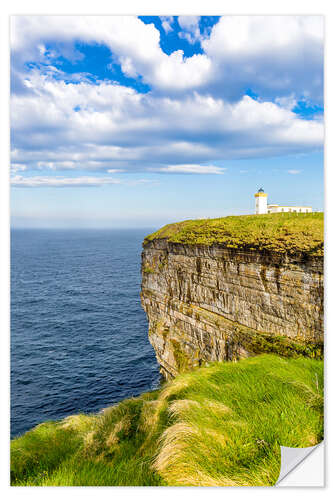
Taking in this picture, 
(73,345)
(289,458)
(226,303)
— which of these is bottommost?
(73,345)

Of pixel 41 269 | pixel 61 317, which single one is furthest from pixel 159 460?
pixel 41 269

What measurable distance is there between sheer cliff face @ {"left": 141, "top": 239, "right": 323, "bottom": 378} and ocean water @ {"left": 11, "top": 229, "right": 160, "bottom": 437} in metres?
5.92

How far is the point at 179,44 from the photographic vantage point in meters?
6.83

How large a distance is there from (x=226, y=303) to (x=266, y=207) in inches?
177

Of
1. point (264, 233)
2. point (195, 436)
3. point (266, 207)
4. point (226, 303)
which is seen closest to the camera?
point (195, 436)

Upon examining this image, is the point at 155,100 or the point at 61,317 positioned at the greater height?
the point at 155,100

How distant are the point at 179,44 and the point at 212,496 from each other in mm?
8958

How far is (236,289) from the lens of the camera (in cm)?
1195

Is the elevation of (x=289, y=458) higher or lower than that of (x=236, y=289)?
lower

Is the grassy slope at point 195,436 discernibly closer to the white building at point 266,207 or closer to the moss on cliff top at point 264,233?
the moss on cliff top at point 264,233

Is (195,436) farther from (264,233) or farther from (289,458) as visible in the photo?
(264,233)

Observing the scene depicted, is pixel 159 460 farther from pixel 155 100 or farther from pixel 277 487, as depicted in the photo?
pixel 155 100

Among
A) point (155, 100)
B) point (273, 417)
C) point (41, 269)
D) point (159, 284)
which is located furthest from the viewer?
point (41, 269)

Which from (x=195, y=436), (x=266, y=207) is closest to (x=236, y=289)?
(x=266, y=207)
